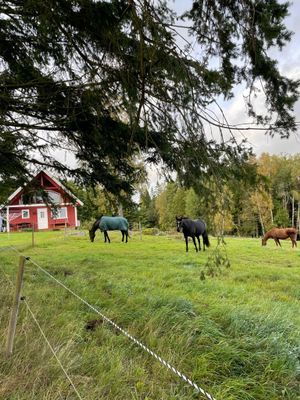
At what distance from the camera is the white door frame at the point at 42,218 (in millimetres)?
27906

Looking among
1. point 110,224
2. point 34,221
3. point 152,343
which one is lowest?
point 152,343

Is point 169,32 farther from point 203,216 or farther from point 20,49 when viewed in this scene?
point 20,49

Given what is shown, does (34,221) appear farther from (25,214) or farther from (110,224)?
(110,224)

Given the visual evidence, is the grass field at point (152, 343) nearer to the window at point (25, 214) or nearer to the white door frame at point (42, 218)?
the white door frame at point (42, 218)

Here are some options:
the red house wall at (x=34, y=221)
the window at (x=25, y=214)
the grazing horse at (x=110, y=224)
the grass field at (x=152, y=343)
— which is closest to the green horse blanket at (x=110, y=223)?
the grazing horse at (x=110, y=224)

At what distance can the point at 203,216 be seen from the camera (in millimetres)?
3002

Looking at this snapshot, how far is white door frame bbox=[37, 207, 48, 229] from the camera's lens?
27.9 metres

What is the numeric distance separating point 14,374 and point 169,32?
2.89 meters

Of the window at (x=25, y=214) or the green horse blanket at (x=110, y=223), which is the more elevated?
the window at (x=25, y=214)

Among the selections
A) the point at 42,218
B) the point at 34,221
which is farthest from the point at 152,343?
the point at 42,218

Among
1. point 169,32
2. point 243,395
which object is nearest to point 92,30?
point 169,32

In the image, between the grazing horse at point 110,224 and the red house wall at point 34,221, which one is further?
the red house wall at point 34,221

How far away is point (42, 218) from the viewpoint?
2803 cm

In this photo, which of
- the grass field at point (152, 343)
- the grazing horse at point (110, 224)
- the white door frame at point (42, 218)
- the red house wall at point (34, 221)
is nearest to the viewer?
the grass field at point (152, 343)
